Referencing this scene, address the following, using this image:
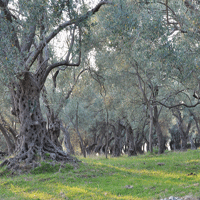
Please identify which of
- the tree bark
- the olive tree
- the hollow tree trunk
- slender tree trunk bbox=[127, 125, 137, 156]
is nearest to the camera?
the olive tree

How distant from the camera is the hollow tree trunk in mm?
12555

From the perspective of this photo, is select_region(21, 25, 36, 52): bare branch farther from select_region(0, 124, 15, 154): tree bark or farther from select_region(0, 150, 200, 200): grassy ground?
select_region(0, 124, 15, 154): tree bark

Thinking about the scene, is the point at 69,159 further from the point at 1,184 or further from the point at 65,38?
the point at 65,38

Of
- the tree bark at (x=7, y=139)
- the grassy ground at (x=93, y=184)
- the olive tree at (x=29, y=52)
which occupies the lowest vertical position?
the grassy ground at (x=93, y=184)

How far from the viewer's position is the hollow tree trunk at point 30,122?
1255cm

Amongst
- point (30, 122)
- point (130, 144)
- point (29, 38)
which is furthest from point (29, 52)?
point (130, 144)

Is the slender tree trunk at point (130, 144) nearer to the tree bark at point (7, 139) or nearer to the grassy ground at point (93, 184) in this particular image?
the tree bark at point (7, 139)

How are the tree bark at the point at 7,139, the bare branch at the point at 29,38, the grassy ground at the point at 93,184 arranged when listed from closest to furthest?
the grassy ground at the point at 93,184, the bare branch at the point at 29,38, the tree bark at the point at 7,139

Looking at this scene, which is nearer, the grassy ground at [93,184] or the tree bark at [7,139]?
the grassy ground at [93,184]

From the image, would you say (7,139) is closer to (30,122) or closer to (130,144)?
(30,122)

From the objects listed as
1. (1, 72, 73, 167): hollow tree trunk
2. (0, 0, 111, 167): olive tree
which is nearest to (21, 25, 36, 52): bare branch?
(0, 0, 111, 167): olive tree

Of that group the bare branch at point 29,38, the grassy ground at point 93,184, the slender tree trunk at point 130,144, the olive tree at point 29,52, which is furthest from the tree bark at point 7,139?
the slender tree trunk at point 130,144

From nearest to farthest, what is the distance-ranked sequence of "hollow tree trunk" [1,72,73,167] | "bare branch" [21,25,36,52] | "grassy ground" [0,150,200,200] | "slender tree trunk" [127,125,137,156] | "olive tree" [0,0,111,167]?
"grassy ground" [0,150,200,200] < "olive tree" [0,0,111,167] < "bare branch" [21,25,36,52] < "hollow tree trunk" [1,72,73,167] < "slender tree trunk" [127,125,137,156]

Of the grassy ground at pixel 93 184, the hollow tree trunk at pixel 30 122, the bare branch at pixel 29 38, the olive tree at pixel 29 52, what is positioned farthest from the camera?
the hollow tree trunk at pixel 30 122
